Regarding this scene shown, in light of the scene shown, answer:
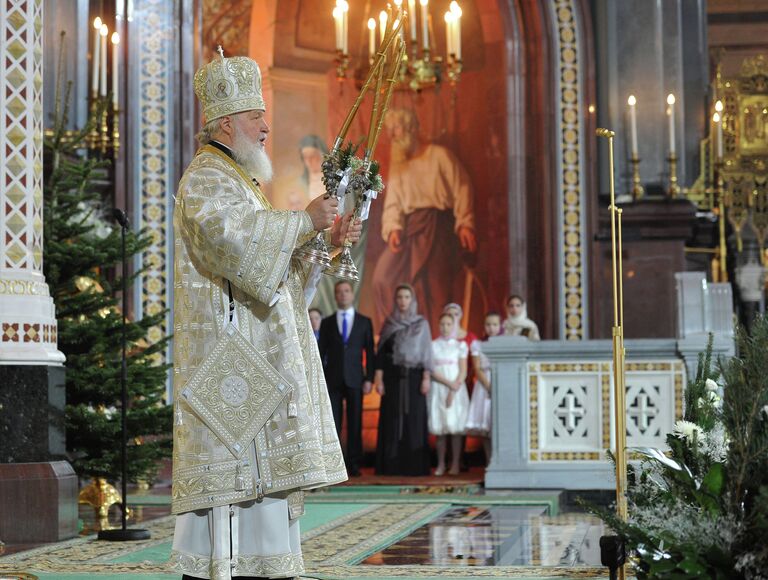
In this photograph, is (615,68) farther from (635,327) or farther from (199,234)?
(199,234)

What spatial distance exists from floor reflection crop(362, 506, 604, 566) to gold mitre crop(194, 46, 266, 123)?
2.84 meters

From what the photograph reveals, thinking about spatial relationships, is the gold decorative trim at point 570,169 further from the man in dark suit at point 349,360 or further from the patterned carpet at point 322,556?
the patterned carpet at point 322,556

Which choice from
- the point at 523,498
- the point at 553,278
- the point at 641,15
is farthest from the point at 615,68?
the point at 523,498

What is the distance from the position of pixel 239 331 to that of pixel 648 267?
1096 cm

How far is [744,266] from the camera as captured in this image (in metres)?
18.4

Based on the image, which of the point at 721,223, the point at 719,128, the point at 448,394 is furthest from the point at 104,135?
the point at 721,223

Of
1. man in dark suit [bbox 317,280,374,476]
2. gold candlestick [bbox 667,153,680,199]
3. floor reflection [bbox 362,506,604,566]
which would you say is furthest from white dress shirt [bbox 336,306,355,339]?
gold candlestick [bbox 667,153,680,199]

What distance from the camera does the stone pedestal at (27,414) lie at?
28.0ft

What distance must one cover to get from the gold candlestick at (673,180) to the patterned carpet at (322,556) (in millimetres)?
6351

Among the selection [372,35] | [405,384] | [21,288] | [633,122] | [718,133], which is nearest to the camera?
[21,288]

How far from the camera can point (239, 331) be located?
517cm

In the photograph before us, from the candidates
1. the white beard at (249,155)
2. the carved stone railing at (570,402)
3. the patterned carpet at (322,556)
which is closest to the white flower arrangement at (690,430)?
the patterned carpet at (322,556)

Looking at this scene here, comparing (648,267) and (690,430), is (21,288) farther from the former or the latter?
(648,267)

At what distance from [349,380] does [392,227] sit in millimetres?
3934
